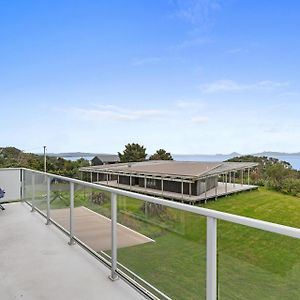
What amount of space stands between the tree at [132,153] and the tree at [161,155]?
1.75m

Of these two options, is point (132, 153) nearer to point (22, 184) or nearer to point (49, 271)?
point (22, 184)

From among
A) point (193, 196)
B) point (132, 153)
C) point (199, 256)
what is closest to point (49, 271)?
point (199, 256)

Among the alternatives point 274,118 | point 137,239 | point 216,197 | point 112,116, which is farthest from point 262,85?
point 137,239

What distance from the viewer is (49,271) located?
288 cm

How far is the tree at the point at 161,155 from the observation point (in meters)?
51.2

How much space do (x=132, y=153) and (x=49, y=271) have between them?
4641 cm

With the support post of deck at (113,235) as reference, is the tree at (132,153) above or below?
above

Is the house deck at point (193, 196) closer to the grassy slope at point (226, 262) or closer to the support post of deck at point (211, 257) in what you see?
the grassy slope at point (226, 262)

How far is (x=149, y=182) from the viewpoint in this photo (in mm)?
28609

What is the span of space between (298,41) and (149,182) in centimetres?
1771

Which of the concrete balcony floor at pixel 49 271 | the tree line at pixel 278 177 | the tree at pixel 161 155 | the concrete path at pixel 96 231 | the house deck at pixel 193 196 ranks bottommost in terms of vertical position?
the house deck at pixel 193 196

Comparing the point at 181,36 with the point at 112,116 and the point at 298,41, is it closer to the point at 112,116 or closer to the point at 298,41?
the point at 298,41

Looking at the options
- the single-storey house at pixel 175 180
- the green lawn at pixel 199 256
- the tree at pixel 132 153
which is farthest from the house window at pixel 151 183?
the green lawn at pixel 199 256

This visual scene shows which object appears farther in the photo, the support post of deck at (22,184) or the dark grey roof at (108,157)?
the dark grey roof at (108,157)
